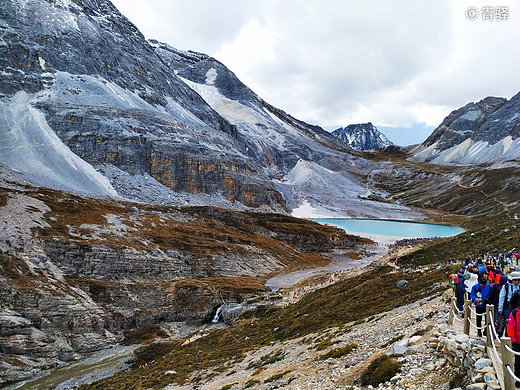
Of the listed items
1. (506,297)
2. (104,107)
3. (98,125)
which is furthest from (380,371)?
(104,107)

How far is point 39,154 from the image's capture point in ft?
360

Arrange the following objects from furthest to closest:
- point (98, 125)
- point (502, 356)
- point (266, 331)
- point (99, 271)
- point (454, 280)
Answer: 1. point (98, 125)
2. point (99, 271)
3. point (266, 331)
4. point (454, 280)
5. point (502, 356)

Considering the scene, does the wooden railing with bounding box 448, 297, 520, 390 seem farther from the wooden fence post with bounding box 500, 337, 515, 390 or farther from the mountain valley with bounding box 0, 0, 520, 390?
the mountain valley with bounding box 0, 0, 520, 390

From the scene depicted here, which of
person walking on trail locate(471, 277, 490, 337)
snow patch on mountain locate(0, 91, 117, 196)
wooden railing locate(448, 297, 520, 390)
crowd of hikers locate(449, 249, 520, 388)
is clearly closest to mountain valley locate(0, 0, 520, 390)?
snow patch on mountain locate(0, 91, 117, 196)

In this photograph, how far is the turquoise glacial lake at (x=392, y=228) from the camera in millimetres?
139850

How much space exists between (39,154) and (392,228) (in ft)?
458

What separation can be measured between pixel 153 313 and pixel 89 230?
22.7 meters

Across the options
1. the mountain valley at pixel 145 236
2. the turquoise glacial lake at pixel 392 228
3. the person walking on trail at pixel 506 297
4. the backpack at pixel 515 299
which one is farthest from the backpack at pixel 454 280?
the turquoise glacial lake at pixel 392 228

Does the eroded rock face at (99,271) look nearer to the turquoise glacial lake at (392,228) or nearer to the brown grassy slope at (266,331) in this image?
the brown grassy slope at (266,331)

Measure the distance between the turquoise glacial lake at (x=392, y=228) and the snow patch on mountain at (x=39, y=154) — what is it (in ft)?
325

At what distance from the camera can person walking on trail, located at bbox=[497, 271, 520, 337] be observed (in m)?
10.1

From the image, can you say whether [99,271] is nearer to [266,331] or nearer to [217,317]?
[217,317]

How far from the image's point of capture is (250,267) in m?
79.3

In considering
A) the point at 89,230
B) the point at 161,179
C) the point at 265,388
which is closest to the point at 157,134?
the point at 161,179
